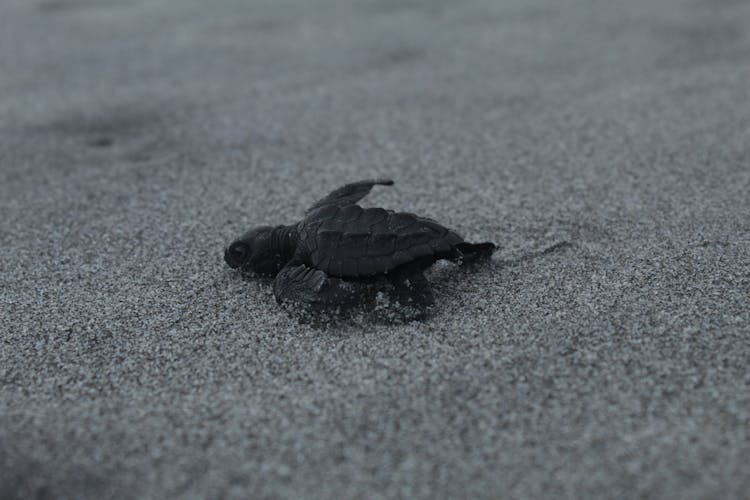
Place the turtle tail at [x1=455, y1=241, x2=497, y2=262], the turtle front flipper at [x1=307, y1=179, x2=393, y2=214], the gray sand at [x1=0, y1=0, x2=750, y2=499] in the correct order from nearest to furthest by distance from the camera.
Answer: the gray sand at [x1=0, y1=0, x2=750, y2=499] → the turtle tail at [x1=455, y1=241, x2=497, y2=262] → the turtle front flipper at [x1=307, y1=179, x2=393, y2=214]

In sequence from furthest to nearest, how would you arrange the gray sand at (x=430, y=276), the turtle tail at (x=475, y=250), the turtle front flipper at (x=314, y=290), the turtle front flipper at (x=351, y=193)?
1. the turtle front flipper at (x=351, y=193)
2. the turtle tail at (x=475, y=250)
3. the turtle front flipper at (x=314, y=290)
4. the gray sand at (x=430, y=276)

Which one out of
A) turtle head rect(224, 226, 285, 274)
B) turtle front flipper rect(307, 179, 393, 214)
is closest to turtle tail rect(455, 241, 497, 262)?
turtle front flipper rect(307, 179, 393, 214)

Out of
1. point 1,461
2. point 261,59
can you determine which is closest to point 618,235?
point 1,461

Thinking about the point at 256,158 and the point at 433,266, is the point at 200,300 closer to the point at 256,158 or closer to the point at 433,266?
the point at 433,266

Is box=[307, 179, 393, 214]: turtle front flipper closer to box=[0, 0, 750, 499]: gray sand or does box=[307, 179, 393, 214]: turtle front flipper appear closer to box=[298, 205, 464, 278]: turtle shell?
box=[298, 205, 464, 278]: turtle shell

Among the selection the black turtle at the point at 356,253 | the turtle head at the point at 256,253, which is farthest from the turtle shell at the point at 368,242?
the turtle head at the point at 256,253

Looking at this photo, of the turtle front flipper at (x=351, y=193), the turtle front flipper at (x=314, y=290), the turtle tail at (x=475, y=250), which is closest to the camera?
the turtle front flipper at (x=314, y=290)

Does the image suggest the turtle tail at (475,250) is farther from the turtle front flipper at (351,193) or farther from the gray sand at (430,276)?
the turtle front flipper at (351,193)
